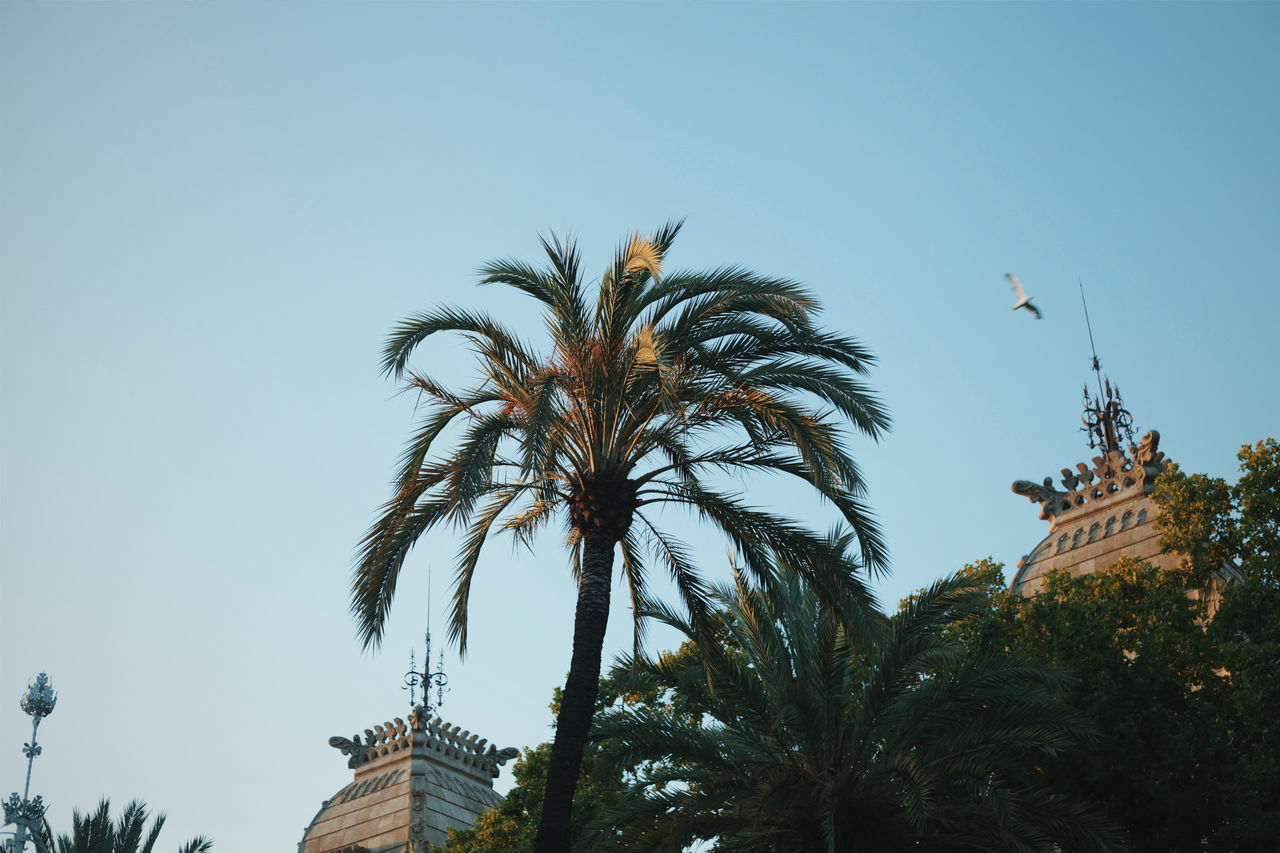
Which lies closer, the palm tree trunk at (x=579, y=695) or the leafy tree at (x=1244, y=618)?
the palm tree trunk at (x=579, y=695)

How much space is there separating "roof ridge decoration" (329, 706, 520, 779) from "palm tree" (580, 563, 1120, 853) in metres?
20.0

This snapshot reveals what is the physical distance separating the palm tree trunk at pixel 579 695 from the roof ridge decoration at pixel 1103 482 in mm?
14215

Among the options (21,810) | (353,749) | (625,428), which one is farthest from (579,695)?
(353,749)

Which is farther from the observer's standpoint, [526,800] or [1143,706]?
[526,800]

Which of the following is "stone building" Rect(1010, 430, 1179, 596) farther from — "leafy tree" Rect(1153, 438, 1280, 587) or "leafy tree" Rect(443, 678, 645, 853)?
"leafy tree" Rect(443, 678, 645, 853)

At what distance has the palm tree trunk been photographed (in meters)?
17.5

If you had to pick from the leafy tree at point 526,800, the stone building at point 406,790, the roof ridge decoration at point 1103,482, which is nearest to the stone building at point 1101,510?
the roof ridge decoration at point 1103,482

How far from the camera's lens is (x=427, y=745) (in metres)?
39.9

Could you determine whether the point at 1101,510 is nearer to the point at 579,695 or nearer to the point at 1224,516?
the point at 1224,516

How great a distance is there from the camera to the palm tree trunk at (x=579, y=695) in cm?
1747

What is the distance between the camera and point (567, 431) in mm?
19031

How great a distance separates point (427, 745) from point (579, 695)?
904 inches

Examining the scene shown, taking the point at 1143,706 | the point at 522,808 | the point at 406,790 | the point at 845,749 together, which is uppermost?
the point at 406,790

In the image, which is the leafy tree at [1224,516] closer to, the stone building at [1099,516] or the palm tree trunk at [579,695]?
the stone building at [1099,516]
